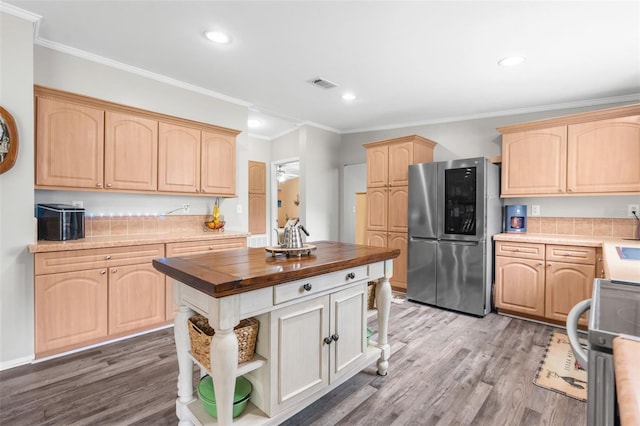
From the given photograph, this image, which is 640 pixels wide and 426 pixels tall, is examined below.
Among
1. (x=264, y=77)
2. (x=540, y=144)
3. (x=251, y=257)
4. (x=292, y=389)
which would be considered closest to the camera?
(x=292, y=389)

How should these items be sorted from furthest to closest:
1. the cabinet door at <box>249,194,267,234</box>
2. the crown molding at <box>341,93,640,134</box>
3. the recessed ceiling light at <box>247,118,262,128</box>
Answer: the cabinet door at <box>249,194,267,234</box>
the recessed ceiling light at <box>247,118,262,128</box>
the crown molding at <box>341,93,640,134</box>

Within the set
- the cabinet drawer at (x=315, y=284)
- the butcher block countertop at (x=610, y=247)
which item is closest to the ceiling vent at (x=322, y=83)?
the cabinet drawer at (x=315, y=284)

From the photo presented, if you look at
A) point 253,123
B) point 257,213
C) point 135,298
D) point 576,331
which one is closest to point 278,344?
point 576,331

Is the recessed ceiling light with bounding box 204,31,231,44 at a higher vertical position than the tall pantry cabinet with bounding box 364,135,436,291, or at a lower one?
higher

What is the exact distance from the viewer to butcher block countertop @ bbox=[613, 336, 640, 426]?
0.50 meters

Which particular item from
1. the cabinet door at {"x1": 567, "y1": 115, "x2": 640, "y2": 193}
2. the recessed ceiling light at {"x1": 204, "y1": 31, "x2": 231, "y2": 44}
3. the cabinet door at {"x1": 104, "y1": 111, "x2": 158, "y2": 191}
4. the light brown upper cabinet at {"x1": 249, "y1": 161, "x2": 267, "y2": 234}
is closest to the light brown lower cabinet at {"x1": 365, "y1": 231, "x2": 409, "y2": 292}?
the cabinet door at {"x1": 567, "y1": 115, "x2": 640, "y2": 193}

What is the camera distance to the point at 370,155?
480 cm

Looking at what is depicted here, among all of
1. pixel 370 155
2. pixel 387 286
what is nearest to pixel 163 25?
pixel 387 286

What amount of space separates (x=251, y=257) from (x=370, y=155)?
3290mm

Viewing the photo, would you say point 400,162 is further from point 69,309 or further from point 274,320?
point 69,309

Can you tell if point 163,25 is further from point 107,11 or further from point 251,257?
point 251,257

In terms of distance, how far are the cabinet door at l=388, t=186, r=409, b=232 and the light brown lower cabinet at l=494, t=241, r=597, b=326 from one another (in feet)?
3.92

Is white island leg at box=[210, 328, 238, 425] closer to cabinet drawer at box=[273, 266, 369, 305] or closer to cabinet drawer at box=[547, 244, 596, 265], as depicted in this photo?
cabinet drawer at box=[273, 266, 369, 305]

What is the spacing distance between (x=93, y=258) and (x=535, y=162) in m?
4.50
